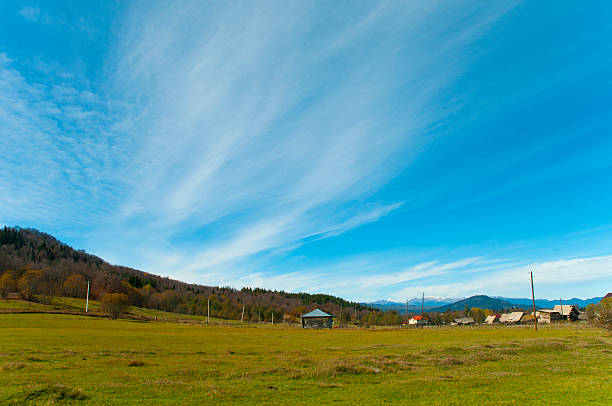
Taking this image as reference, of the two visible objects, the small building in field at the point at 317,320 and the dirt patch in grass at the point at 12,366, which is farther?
the small building in field at the point at 317,320

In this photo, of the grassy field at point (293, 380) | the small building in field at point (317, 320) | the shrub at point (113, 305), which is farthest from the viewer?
the small building in field at point (317, 320)

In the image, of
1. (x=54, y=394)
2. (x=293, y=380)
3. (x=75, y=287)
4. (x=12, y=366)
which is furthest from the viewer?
(x=75, y=287)

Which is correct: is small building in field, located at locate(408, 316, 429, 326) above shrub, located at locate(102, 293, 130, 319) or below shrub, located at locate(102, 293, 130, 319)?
below

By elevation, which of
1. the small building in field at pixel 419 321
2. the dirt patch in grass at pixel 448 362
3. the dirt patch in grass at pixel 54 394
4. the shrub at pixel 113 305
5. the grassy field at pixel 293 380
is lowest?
the small building in field at pixel 419 321

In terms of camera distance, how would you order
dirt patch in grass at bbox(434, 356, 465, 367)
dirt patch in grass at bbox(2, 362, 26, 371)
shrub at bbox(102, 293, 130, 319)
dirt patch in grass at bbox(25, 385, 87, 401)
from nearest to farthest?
dirt patch in grass at bbox(25, 385, 87, 401)
dirt patch in grass at bbox(2, 362, 26, 371)
dirt patch in grass at bbox(434, 356, 465, 367)
shrub at bbox(102, 293, 130, 319)

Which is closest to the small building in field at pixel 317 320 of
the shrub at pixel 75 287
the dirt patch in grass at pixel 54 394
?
the shrub at pixel 75 287

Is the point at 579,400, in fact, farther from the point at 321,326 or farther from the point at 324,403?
the point at 321,326

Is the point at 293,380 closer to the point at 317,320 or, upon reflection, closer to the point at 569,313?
the point at 317,320

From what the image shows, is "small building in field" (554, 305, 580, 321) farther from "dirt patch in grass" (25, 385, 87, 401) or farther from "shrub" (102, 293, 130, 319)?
"dirt patch in grass" (25, 385, 87, 401)

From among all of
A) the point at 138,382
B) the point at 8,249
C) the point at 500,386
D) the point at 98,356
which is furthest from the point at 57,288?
the point at 500,386

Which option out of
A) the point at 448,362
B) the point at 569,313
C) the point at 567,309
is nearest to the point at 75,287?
the point at 448,362

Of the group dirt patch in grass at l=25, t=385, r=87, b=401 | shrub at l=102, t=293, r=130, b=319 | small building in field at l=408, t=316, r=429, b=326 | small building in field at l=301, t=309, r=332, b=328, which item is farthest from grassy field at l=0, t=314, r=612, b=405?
small building in field at l=408, t=316, r=429, b=326

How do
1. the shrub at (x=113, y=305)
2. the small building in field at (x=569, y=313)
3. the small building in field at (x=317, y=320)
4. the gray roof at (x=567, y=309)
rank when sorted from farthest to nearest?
the gray roof at (x=567, y=309)
the small building in field at (x=569, y=313)
the small building in field at (x=317, y=320)
the shrub at (x=113, y=305)

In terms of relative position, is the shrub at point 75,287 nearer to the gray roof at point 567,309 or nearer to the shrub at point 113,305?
the shrub at point 113,305
